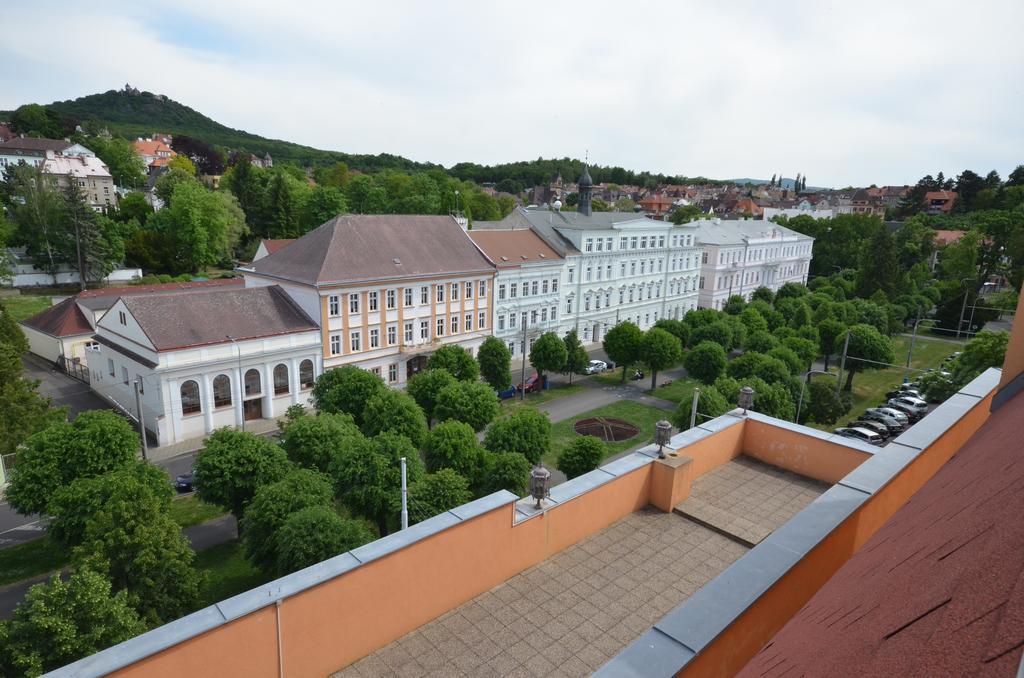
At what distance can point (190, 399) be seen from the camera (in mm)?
33188

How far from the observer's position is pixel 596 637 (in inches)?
334

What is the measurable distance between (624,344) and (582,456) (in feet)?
65.9

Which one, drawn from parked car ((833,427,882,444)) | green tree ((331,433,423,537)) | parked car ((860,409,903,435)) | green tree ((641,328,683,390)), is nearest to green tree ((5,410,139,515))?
green tree ((331,433,423,537))

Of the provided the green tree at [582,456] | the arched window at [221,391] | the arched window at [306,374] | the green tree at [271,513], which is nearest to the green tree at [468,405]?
the green tree at [582,456]

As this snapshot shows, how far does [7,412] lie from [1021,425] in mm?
30364

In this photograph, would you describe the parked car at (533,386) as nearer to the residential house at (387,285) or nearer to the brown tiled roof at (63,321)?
the residential house at (387,285)

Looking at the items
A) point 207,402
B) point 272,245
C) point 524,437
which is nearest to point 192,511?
point 207,402

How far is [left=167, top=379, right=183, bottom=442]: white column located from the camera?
105 feet

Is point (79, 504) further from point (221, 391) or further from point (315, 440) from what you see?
point (221, 391)

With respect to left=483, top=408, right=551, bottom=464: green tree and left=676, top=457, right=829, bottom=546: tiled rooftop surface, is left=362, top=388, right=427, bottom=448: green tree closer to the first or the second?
left=483, top=408, right=551, bottom=464: green tree

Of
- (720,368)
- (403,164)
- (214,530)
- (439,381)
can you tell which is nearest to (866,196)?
(403,164)

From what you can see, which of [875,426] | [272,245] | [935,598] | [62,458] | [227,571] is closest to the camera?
[935,598]

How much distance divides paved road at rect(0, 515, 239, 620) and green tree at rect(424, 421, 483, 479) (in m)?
8.42

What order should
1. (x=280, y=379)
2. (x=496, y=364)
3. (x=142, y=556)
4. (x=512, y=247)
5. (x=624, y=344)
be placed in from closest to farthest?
1. (x=142, y=556)
2. (x=280, y=379)
3. (x=496, y=364)
4. (x=624, y=344)
5. (x=512, y=247)
